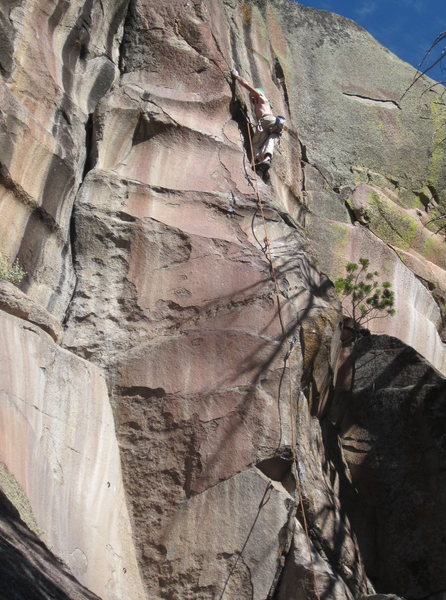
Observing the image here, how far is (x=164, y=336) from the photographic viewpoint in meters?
8.42

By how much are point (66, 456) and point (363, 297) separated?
5.64 meters

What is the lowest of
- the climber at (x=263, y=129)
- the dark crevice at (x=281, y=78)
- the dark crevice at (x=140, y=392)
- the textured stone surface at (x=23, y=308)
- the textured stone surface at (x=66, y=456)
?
the textured stone surface at (x=66, y=456)

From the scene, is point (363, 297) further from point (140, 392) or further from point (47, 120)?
point (47, 120)

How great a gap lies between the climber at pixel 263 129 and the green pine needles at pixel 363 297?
6.19ft

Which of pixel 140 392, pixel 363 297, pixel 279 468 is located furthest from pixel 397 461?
pixel 140 392

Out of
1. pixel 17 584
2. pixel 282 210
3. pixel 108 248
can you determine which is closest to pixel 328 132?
pixel 282 210

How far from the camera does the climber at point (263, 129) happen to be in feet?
35.0

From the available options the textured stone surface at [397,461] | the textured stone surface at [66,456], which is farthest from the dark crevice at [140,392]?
the textured stone surface at [397,461]

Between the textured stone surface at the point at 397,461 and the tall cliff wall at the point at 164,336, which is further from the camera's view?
the textured stone surface at the point at 397,461

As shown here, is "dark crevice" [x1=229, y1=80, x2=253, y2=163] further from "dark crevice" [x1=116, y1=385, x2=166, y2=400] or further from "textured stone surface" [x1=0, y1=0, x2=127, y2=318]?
"dark crevice" [x1=116, y1=385, x2=166, y2=400]

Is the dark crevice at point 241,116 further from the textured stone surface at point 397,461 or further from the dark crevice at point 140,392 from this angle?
the dark crevice at point 140,392

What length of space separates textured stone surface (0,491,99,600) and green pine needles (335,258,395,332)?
6991 millimetres

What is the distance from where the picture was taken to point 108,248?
29.1 feet

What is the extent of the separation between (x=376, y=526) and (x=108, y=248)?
3.80 m
